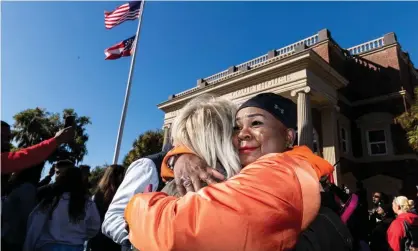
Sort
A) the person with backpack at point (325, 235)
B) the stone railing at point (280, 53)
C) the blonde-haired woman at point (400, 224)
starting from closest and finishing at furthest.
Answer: the person with backpack at point (325, 235)
the blonde-haired woman at point (400, 224)
the stone railing at point (280, 53)

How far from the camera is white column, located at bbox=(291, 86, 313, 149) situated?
555 inches

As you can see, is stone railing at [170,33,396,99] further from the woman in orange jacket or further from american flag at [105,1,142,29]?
the woman in orange jacket

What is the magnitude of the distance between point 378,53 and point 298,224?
2242cm

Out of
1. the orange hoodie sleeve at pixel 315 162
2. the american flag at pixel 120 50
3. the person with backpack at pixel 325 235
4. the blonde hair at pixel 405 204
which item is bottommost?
the person with backpack at pixel 325 235

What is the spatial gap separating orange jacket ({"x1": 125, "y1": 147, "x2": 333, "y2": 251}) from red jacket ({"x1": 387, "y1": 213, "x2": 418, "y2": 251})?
4.41 metres

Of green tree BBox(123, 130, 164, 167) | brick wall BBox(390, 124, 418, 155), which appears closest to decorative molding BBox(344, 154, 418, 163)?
brick wall BBox(390, 124, 418, 155)

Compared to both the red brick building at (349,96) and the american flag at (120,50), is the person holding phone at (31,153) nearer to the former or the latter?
the american flag at (120,50)

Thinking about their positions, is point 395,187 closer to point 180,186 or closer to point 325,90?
point 325,90

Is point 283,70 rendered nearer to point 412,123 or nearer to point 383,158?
point 412,123

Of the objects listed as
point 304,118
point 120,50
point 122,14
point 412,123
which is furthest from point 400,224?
point 122,14

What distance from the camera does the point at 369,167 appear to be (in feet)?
60.8

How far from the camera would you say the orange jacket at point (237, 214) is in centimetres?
91

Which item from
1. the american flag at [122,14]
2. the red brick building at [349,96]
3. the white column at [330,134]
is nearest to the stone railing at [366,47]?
the red brick building at [349,96]

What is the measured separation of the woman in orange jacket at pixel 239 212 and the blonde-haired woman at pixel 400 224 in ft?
14.4
